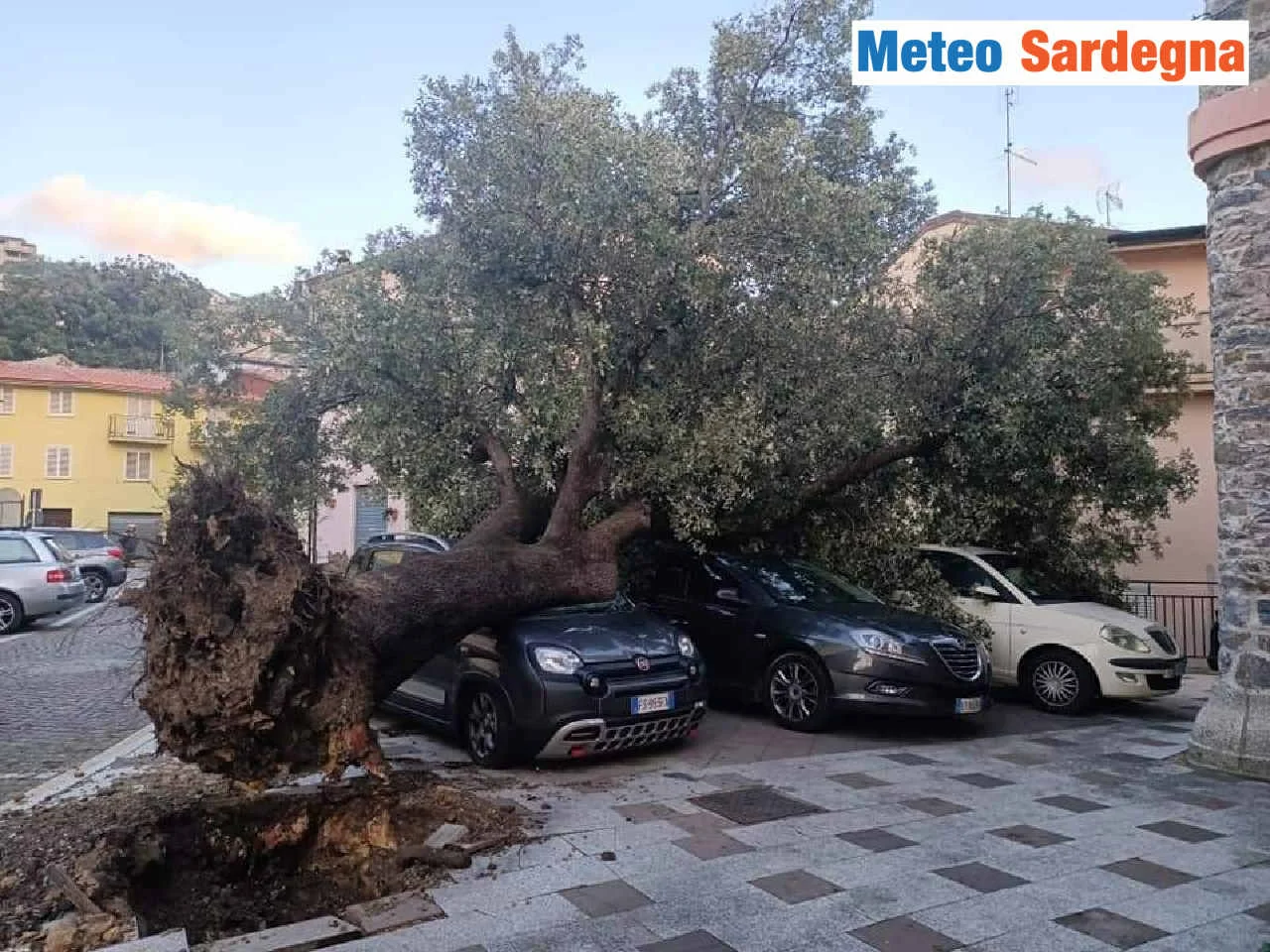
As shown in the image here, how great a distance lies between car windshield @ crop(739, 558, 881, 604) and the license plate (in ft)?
7.12

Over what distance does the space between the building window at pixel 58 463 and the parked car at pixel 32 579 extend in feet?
98.6

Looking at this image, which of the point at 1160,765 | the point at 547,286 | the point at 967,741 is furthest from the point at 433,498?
the point at 1160,765

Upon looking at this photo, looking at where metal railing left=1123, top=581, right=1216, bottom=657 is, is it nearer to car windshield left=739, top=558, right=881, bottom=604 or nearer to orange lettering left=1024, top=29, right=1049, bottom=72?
car windshield left=739, top=558, right=881, bottom=604

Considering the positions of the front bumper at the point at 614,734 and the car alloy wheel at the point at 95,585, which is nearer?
the front bumper at the point at 614,734

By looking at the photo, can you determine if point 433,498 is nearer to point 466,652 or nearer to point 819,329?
point 466,652

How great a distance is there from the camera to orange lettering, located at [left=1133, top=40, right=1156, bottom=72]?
25.8 feet

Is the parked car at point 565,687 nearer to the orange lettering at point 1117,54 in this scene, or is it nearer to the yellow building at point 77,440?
the orange lettering at point 1117,54

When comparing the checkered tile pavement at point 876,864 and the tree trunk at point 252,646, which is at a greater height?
the tree trunk at point 252,646

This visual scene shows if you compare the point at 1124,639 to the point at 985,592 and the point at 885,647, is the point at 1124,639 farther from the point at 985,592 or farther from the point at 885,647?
the point at 885,647

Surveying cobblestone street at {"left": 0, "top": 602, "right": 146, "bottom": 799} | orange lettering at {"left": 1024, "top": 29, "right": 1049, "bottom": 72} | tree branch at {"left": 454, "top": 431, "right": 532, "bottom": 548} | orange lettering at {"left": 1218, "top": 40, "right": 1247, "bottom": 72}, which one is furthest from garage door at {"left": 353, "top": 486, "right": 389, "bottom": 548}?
orange lettering at {"left": 1218, "top": 40, "right": 1247, "bottom": 72}

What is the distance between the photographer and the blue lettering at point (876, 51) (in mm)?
8398

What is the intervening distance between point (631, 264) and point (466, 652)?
3.32 metres

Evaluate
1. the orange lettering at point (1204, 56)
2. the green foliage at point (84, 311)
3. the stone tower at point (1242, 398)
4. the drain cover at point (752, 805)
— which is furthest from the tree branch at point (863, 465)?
the green foliage at point (84, 311)

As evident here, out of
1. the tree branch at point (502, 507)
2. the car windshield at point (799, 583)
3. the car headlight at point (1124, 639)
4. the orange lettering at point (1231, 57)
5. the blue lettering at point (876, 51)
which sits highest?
the blue lettering at point (876, 51)
